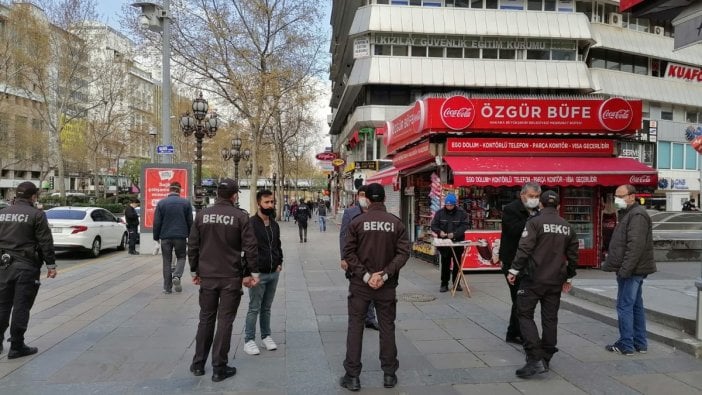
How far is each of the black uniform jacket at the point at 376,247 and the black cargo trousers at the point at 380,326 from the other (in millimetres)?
98

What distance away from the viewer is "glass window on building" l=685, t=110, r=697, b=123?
41.2 m

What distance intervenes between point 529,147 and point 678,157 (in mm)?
34672

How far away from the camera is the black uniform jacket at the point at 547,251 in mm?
4852

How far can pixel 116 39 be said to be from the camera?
34.7 meters

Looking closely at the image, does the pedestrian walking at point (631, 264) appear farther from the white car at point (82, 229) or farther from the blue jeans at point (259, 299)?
the white car at point (82, 229)

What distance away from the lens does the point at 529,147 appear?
1194 cm

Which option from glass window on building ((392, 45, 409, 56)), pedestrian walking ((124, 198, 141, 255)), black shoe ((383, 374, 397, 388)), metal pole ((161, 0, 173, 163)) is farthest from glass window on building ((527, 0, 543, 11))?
black shoe ((383, 374, 397, 388))

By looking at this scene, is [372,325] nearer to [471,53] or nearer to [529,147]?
[529,147]

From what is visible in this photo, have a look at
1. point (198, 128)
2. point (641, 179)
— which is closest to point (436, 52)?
point (198, 128)

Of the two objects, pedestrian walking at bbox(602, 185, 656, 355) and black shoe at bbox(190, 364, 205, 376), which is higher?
pedestrian walking at bbox(602, 185, 656, 355)

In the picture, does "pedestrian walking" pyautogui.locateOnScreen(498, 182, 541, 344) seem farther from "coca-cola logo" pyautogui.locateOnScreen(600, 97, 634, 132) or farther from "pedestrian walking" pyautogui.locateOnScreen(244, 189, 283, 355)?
"coca-cola logo" pyautogui.locateOnScreen(600, 97, 634, 132)

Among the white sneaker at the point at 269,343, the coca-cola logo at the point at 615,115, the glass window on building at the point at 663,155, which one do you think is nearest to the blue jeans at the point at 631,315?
the white sneaker at the point at 269,343

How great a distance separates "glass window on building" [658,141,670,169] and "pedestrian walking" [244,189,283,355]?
41.1 metres

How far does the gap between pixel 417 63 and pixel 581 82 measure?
11.0 m
